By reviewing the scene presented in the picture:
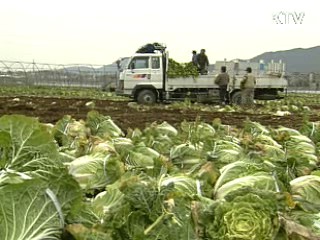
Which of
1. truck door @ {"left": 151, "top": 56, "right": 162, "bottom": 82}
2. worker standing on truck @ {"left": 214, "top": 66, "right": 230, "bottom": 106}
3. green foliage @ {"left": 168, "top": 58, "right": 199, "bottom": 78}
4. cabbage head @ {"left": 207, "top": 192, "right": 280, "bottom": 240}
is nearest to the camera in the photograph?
cabbage head @ {"left": 207, "top": 192, "right": 280, "bottom": 240}

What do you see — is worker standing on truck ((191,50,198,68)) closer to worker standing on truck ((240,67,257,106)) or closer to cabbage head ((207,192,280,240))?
worker standing on truck ((240,67,257,106))

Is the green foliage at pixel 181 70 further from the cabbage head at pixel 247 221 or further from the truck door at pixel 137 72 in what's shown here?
the cabbage head at pixel 247 221

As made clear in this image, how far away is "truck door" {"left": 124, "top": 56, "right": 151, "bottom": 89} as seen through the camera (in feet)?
78.8

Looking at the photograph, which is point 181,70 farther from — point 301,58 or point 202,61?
point 301,58

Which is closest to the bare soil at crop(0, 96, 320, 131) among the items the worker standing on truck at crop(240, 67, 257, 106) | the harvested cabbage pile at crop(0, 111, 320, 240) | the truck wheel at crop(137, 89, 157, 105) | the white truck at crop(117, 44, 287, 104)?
the harvested cabbage pile at crop(0, 111, 320, 240)

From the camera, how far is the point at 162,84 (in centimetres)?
2420

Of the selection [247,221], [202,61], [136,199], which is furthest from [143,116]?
[202,61]

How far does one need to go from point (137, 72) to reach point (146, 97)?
121cm

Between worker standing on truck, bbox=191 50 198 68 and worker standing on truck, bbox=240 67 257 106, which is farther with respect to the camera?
worker standing on truck, bbox=191 50 198 68

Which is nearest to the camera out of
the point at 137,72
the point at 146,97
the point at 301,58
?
the point at 146,97

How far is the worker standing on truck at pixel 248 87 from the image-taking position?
875 inches

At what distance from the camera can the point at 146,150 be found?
12.3 ft

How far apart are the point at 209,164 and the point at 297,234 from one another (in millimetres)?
1137

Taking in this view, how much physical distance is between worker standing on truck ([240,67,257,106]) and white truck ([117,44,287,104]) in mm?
1131
